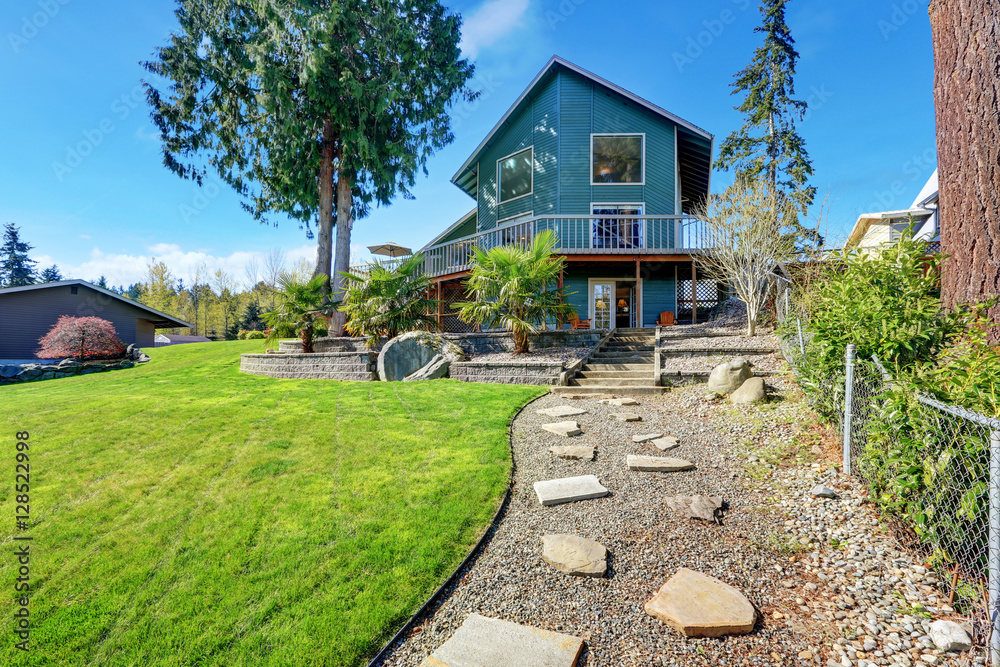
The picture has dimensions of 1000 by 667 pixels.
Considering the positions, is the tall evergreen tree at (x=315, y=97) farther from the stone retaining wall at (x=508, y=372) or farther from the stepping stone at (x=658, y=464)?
the stepping stone at (x=658, y=464)

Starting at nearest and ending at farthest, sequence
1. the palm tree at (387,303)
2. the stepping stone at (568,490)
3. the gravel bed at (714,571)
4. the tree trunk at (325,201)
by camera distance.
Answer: the gravel bed at (714,571) < the stepping stone at (568,490) < the palm tree at (387,303) < the tree trunk at (325,201)

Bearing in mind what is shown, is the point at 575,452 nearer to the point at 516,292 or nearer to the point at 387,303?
the point at 516,292

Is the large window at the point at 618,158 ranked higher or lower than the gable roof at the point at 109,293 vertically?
higher

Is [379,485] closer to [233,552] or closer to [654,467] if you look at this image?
[233,552]

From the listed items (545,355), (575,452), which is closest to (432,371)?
(545,355)

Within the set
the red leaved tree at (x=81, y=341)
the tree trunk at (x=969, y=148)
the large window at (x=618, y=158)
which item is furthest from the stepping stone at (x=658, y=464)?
the red leaved tree at (x=81, y=341)

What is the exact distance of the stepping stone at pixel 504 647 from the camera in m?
1.59

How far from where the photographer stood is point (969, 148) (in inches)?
118

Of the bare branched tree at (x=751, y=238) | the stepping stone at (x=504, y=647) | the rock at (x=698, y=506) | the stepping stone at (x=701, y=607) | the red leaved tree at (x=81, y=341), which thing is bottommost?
the stepping stone at (x=504, y=647)

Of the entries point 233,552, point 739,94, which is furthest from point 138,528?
point 739,94

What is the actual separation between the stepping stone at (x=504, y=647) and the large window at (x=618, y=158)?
1318cm

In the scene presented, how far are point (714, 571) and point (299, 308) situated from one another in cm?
1013

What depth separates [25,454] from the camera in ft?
10.5

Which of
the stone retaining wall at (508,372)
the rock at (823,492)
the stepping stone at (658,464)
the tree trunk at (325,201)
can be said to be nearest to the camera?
the rock at (823,492)
